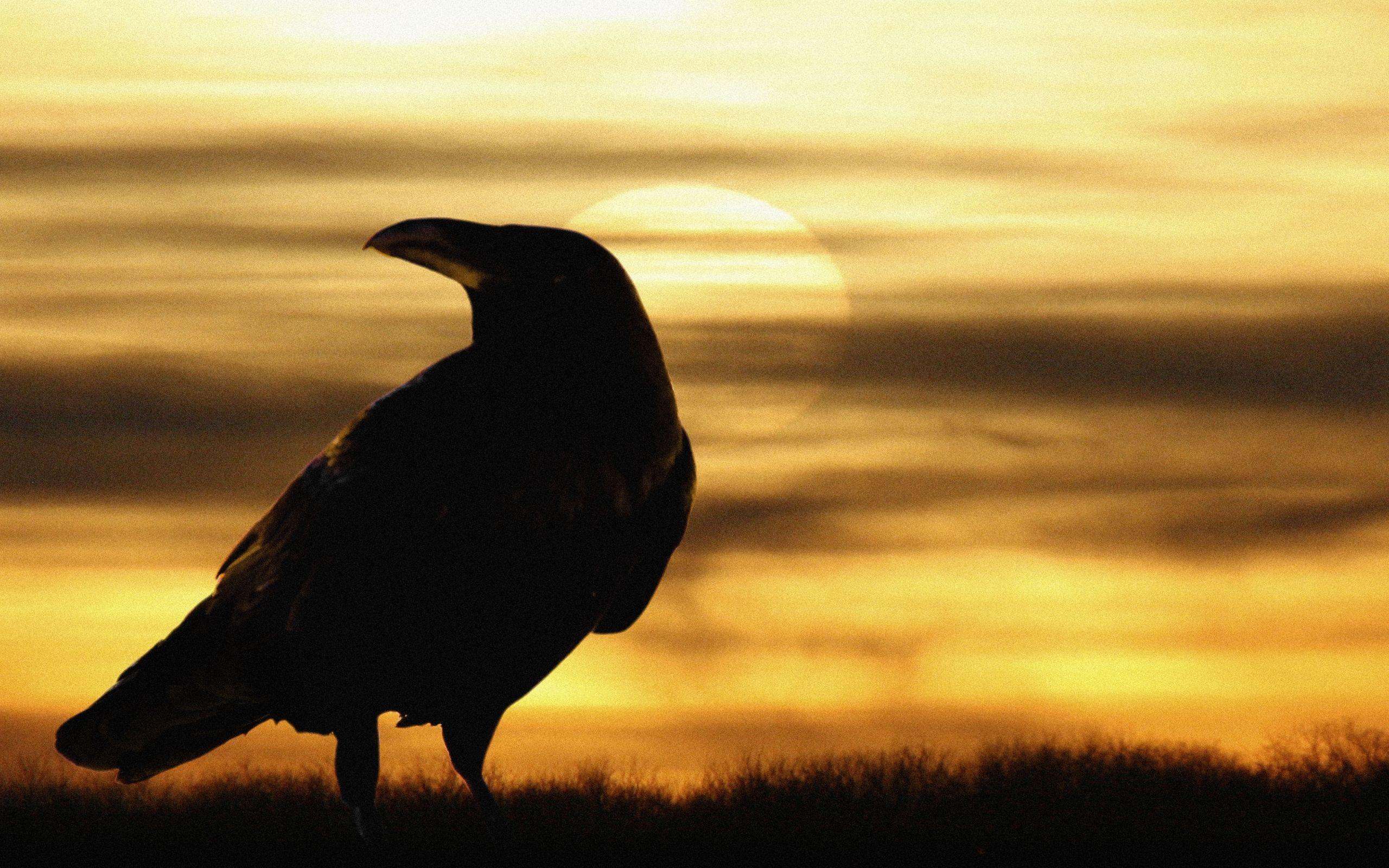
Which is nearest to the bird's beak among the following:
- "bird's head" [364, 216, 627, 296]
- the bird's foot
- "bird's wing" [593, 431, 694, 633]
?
"bird's head" [364, 216, 627, 296]

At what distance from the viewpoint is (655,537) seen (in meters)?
9.66

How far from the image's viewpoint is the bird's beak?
30.9 feet

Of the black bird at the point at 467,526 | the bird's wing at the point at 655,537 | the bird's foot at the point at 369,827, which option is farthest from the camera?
the bird's wing at the point at 655,537

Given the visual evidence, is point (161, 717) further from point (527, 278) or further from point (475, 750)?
point (527, 278)

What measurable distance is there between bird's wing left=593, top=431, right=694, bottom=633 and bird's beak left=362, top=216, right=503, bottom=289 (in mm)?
1032

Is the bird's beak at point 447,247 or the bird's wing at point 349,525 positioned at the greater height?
the bird's beak at point 447,247

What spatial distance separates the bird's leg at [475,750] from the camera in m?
9.43

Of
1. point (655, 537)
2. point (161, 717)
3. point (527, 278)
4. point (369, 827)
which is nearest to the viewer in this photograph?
point (369, 827)

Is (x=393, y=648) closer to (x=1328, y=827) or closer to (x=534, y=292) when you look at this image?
(x=534, y=292)

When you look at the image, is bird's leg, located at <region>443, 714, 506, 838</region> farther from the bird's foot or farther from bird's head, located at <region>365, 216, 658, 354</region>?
bird's head, located at <region>365, 216, 658, 354</region>

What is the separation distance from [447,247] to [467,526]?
1.08 metres

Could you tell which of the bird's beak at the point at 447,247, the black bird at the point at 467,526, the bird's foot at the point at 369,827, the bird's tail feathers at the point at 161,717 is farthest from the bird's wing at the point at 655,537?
the bird's tail feathers at the point at 161,717

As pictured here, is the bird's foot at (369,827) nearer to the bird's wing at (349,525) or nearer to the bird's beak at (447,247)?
the bird's wing at (349,525)

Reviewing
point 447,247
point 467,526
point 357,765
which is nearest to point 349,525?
point 467,526
